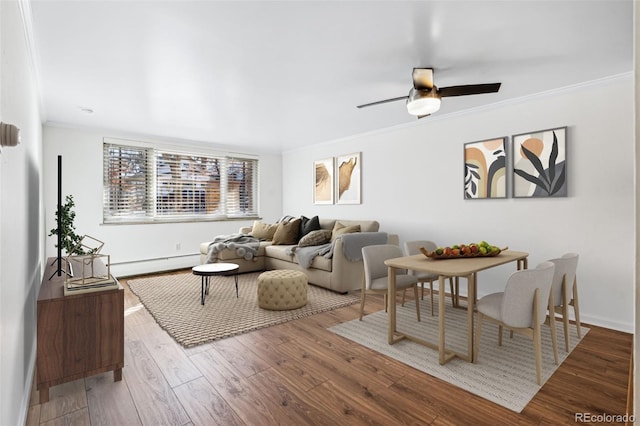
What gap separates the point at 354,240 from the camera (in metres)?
4.32

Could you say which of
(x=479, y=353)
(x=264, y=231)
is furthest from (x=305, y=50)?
(x=264, y=231)

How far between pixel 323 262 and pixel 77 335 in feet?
9.34

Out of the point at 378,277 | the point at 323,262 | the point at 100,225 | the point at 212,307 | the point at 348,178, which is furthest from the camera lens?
the point at 348,178

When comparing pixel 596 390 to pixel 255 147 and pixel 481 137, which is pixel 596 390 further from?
pixel 255 147

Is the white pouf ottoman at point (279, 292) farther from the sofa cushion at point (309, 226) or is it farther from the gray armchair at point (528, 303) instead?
the gray armchair at point (528, 303)

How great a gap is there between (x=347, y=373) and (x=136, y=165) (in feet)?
16.5

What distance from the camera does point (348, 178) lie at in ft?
18.8

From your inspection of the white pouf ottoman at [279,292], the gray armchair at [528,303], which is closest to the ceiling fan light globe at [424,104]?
the gray armchair at [528,303]

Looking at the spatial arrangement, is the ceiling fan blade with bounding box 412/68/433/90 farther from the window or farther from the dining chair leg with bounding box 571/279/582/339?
the window

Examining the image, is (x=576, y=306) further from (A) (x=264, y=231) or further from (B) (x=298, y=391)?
(A) (x=264, y=231)

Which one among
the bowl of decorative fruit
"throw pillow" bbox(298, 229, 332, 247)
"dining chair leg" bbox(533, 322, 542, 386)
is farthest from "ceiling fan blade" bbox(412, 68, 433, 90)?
"throw pillow" bbox(298, 229, 332, 247)

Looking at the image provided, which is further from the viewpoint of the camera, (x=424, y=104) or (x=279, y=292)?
(x=279, y=292)

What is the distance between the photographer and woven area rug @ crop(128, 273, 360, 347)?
3053 millimetres

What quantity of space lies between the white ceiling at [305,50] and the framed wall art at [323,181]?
198 centimetres
